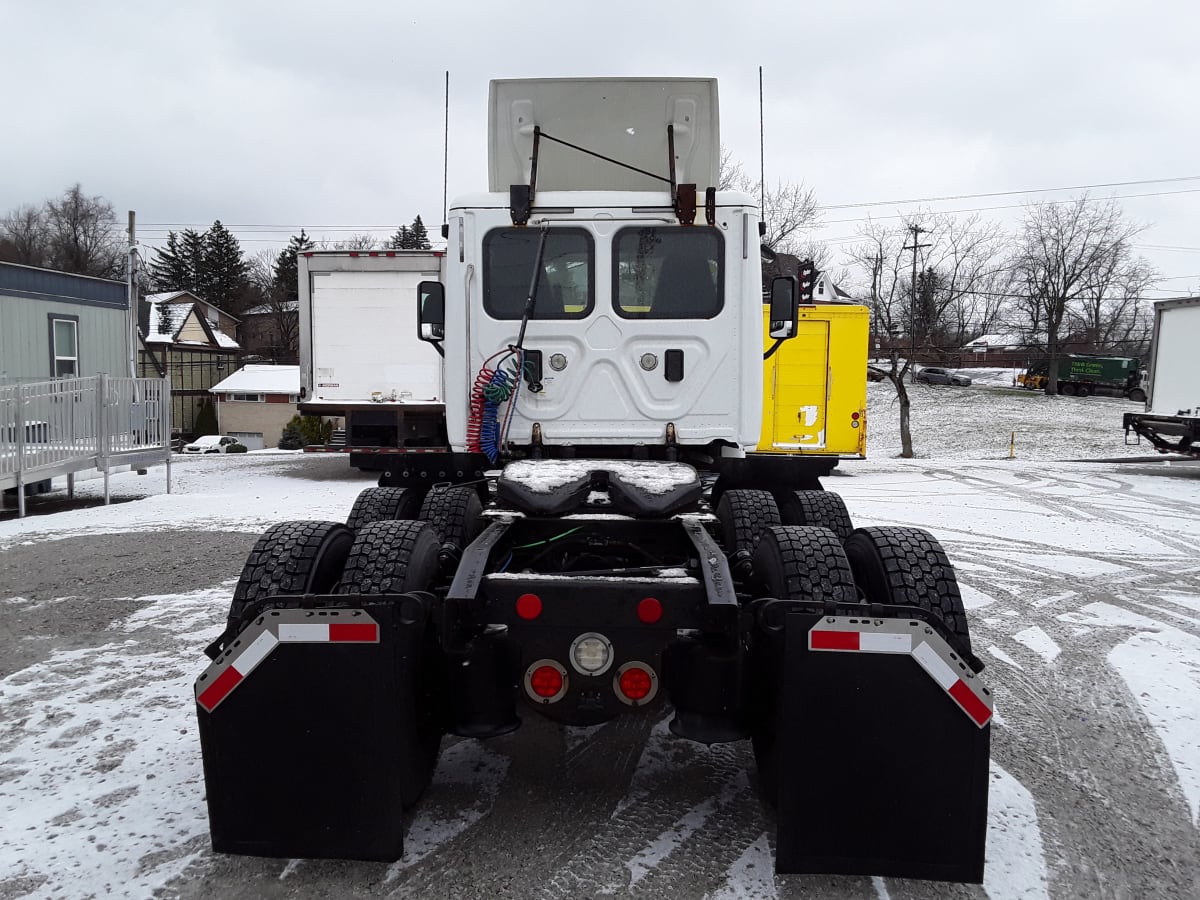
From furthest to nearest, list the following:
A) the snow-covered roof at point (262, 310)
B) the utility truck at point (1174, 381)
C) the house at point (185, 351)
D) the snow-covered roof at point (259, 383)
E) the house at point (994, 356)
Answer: the snow-covered roof at point (262, 310)
the house at point (994, 356)
the house at point (185, 351)
the snow-covered roof at point (259, 383)
the utility truck at point (1174, 381)

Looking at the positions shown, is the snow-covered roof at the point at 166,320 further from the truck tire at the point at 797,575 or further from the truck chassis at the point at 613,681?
the truck tire at the point at 797,575

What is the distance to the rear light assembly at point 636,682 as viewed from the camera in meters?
3.07

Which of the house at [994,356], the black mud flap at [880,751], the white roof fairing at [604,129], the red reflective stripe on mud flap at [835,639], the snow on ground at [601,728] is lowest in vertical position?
the snow on ground at [601,728]

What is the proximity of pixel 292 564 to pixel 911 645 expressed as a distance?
2274 millimetres

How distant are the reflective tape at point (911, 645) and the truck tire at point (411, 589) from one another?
52.4 inches

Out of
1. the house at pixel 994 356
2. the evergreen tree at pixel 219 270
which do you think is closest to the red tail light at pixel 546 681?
the house at pixel 994 356

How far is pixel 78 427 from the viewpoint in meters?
11.9

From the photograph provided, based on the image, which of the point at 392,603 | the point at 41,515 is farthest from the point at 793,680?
the point at 41,515

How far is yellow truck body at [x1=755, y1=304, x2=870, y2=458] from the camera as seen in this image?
14664mm

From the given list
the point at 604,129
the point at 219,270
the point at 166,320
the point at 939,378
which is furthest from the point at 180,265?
the point at 604,129

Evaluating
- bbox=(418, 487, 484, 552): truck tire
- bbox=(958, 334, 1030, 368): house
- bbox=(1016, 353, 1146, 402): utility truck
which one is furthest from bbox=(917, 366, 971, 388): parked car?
bbox=(418, 487, 484, 552): truck tire

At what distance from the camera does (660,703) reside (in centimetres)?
327

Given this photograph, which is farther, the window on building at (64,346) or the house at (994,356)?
the house at (994,356)

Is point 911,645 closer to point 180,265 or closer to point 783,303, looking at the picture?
point 783,303
